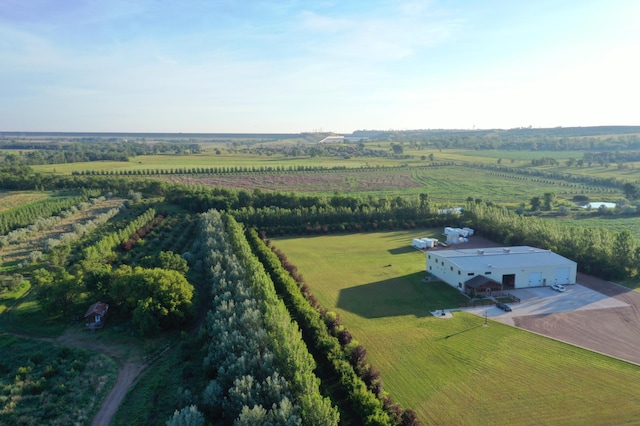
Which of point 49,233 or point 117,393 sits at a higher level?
point 49,233

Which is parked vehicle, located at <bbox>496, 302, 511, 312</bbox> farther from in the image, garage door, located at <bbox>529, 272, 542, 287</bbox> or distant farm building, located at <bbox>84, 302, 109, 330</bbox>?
distant farm building, located at <bbox>84, 302, 109, 330</bbox>

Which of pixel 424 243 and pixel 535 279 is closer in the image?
pixel 535 279

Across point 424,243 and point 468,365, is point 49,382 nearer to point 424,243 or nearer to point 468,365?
point 468,365

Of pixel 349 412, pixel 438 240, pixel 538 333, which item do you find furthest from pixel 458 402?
pixel 438 240

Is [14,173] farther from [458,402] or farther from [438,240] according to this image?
[458,402]

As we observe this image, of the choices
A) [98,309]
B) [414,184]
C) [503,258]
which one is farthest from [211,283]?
[414,184]

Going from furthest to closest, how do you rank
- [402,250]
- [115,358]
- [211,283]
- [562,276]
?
[402,250]
[562,276]
[211,283]
[115,358]

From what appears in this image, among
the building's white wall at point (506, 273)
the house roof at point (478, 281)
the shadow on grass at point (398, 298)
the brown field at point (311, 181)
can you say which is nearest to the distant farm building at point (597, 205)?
the brown field at point (311, 181)

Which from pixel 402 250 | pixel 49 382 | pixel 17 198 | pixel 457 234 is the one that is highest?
pixel 17 198
